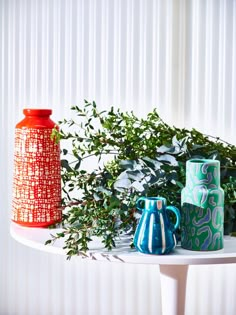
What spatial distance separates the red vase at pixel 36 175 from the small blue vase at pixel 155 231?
0.38m

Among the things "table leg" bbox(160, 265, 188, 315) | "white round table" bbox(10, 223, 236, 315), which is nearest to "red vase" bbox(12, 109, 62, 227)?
"white round table" bbox(10, 223, 236, 315)

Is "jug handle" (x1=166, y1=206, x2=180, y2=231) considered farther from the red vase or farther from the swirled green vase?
the red vase

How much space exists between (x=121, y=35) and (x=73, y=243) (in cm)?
158

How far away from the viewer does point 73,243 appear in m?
1.59

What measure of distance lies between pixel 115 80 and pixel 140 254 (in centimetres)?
153

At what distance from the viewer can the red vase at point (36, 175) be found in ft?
6.10

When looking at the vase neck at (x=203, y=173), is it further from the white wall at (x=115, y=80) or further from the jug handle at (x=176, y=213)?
the white wall at (x=115, y=80)

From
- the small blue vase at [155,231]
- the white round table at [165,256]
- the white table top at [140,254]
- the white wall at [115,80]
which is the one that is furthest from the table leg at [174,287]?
the white wall at [115,80]

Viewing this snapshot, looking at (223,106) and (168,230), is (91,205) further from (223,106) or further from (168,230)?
(223,106)

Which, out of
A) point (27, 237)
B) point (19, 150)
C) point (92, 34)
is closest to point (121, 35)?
point (92, 34)

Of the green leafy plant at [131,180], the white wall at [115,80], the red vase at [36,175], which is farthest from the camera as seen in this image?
the white wall at [115,80]

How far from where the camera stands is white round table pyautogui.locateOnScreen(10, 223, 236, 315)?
5.04 feet

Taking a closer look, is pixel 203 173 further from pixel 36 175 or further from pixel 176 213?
pixel 36 175

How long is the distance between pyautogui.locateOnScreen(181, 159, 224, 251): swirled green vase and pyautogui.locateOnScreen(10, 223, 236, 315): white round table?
3 cm
